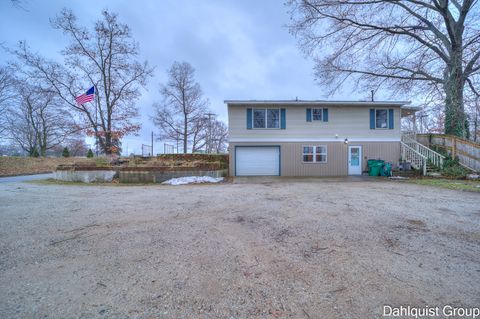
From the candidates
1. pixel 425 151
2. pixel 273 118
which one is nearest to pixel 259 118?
pixel 273 118

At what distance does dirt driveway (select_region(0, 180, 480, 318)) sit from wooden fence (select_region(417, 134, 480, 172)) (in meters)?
9.72

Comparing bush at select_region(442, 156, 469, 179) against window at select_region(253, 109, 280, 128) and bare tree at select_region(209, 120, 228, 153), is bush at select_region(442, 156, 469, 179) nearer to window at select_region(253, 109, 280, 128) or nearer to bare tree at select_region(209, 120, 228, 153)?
window at select_region(253, 109, 280, 128)

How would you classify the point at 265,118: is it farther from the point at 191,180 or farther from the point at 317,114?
the point at 191,180

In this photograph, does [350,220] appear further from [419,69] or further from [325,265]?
[419,69]

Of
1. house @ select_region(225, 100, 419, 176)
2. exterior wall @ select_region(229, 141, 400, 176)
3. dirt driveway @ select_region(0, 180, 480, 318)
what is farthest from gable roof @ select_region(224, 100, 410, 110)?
dirt driveway @ select_region(0, 180, 480, 318)

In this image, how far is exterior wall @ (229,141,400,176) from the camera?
503 inches

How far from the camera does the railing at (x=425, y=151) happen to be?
11773mm

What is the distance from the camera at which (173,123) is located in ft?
90.1

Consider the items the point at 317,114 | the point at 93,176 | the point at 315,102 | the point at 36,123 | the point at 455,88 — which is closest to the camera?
the point at 455,88

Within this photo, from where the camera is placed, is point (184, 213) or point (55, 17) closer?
point (184, 213)

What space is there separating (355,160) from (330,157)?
1.68 metres

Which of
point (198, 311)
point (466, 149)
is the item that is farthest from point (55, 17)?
point (466, 149)

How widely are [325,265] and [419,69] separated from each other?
13.3 meters

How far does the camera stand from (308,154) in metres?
12.9
